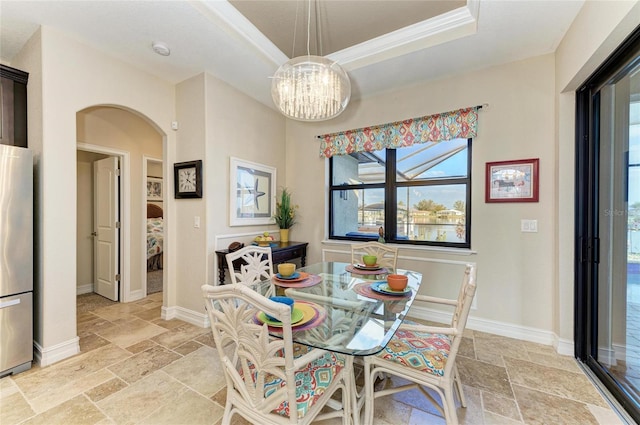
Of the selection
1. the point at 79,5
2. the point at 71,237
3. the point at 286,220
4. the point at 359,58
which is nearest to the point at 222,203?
the point at 286,220

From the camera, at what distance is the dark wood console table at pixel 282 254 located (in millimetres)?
2822

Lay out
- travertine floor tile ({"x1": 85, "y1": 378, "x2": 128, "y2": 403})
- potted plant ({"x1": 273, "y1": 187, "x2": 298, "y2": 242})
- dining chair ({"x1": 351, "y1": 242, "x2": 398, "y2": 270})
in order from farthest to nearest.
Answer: potted plant ({"x1": 273, "y1": 187, "x2": 298, "y2": 242}) < dining chair ({"x1": 351, "y1": 242, "x2": 398, "y2": 270}) < travertine floor tile ({"x1": 85, "y1": 378, "x2": 128, "y2": 403})

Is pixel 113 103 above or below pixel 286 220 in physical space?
above

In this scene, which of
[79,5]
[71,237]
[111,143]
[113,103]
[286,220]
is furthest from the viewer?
[286,220]

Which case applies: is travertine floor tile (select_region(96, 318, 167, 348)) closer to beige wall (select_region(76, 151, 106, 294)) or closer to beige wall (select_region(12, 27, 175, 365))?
beige wall (select_region(12, 27, 175, 365))

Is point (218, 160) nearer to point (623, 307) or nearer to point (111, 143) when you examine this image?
point (111, 143)

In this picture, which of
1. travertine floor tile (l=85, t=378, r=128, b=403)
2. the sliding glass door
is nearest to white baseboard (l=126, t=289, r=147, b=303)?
travertine floor tile (l=85, t=378, r=128, b=403)

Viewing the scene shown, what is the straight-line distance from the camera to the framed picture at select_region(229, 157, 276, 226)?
10.2 ft

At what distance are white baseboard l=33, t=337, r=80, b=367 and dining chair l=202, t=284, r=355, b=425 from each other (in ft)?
6.26

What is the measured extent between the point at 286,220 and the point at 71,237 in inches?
87.5

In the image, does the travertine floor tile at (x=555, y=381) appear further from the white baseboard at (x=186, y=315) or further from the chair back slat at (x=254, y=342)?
the white baseboard at (x=186, y=315)

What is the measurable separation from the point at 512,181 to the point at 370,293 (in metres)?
1.99

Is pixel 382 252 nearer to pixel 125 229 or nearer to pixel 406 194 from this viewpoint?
pixel 406 194

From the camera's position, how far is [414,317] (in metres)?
3.07
